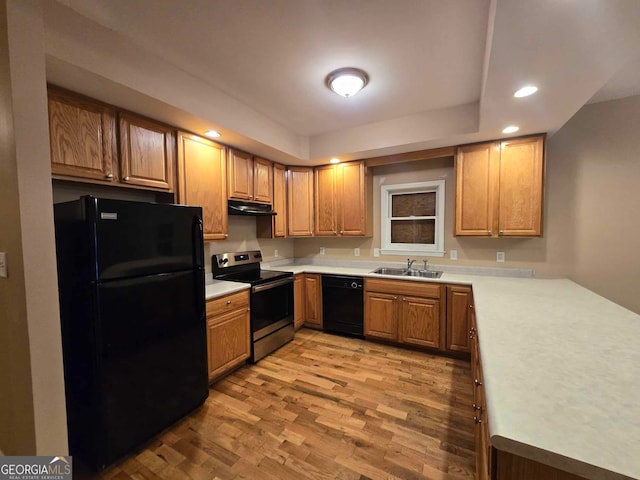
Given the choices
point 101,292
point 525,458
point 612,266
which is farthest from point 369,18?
point 612,266

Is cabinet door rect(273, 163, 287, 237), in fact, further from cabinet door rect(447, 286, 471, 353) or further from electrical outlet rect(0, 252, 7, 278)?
electrical outlet rect(0, 252, 7, 278)

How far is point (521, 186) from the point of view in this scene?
2652mm

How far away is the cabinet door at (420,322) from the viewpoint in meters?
2.91

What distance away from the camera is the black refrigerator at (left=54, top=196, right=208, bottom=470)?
4.89 ft

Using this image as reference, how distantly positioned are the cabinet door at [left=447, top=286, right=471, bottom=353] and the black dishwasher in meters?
0.99

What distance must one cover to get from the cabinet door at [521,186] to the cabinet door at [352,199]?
1535mm

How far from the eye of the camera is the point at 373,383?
94.9 inches

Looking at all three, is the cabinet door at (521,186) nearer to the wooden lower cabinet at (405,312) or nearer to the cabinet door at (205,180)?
the wooden lower cabinet at (405,312)

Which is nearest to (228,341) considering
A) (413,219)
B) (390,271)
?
(390,271)

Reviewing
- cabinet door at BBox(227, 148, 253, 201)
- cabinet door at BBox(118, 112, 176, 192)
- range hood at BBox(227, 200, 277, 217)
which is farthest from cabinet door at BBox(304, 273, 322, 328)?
cabinet door at BBox(118, 112, 176, 192)

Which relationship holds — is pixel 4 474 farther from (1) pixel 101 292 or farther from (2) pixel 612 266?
(2) pixel 612 266

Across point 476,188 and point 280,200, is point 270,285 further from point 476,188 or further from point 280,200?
point 476,188

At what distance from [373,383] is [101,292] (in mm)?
2200

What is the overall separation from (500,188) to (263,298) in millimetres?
2745
